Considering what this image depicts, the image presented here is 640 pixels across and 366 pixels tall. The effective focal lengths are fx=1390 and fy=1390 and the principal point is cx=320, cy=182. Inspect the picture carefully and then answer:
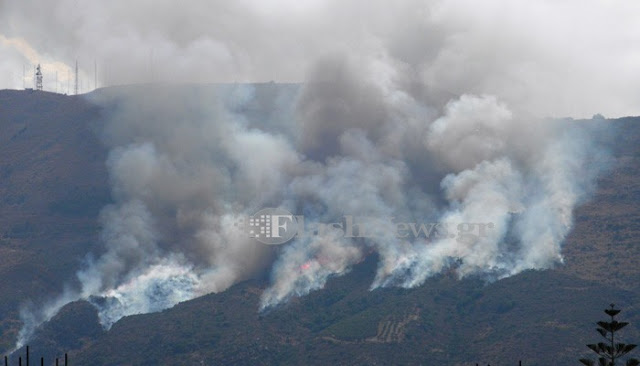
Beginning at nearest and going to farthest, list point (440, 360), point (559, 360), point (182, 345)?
1. point (559, 360)
2. point (440, 360)
3. point (182, 345)

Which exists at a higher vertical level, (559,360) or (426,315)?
(426,315)

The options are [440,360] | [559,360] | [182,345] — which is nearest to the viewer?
[559,360]

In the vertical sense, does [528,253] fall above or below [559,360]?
above

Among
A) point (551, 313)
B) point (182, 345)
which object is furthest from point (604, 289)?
point (182, 345)

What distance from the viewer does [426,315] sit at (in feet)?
627

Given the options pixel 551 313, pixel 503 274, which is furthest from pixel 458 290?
pixel 551 313

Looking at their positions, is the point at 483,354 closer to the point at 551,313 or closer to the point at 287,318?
the point at 551,313

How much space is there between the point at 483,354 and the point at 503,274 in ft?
80.4

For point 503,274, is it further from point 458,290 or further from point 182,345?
point 182,345

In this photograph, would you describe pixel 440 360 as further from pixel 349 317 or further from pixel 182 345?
pixel 182 345

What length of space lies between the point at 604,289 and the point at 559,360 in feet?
75.4

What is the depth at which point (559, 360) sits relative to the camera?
546ft

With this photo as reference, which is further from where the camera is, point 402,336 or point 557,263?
point 557,263

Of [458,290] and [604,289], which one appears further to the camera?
[458,290]
